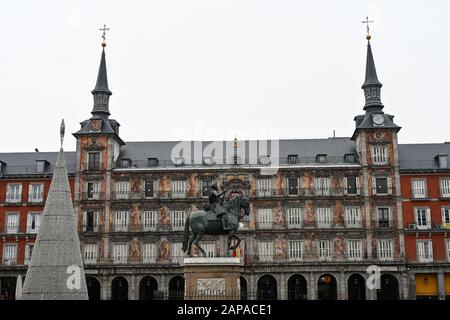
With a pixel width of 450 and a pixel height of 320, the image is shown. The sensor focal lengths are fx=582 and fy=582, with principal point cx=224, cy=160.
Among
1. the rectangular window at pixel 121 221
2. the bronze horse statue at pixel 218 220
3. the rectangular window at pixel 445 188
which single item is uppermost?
the rectangular window at pixel 445 188

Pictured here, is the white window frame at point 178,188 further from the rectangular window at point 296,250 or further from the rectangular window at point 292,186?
the rectangular window at point 296,250

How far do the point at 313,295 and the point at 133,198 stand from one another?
21247mm

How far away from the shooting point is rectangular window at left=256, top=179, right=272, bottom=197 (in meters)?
61.8

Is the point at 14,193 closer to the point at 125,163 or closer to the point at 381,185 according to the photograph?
the point at 125,163

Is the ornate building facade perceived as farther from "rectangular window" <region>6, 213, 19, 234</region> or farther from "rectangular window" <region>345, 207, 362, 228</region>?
"rectangular window" <region>6, 213, 19, 234</region>

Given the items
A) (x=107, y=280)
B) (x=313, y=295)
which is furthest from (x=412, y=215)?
(x=107, y=280)

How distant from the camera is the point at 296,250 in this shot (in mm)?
60156

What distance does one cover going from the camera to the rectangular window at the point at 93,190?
204ft

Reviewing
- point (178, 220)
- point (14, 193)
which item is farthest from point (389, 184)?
point (14, 193)

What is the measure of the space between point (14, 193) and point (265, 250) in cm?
2807

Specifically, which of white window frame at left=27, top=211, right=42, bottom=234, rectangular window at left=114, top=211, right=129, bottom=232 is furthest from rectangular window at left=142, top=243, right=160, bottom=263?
white window frame at left=27, top=211, right=42, bottom=234

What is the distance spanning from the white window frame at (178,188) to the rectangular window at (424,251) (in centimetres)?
2493

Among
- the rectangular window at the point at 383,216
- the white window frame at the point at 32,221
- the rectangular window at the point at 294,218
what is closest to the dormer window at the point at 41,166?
the white window frame at the point at 32,221

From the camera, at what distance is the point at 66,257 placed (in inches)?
1037
